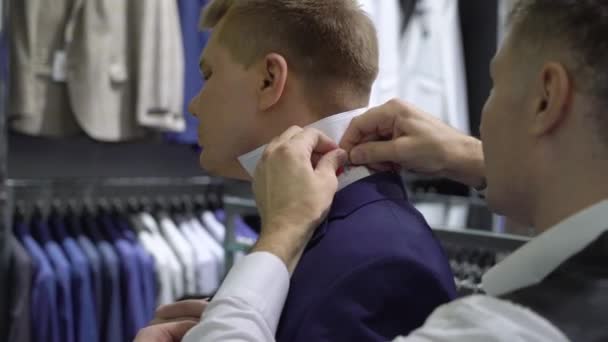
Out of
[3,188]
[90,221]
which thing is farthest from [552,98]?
[90,221]

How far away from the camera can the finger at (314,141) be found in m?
0.76

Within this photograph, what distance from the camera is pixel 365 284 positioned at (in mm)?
669

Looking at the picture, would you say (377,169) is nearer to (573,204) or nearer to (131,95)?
(573,204)

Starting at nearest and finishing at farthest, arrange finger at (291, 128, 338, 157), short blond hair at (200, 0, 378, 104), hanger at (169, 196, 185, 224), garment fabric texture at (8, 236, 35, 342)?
finger at (291, 128, 338, 157) → short blond hair at (200, 0, 378, 104) → garment fabric texture at (8, 236, 35, 342) → hanger at (169, 196, 185, 224)

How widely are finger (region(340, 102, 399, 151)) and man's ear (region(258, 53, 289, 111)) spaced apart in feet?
0.35

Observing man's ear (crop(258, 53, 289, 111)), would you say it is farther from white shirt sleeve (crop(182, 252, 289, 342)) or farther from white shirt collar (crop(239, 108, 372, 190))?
white shirt sleeve (crop(182, 252, 289, 342))

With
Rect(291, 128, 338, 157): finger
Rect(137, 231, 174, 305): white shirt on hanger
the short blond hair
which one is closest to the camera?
Rect(291, 128, 338, 157): finger

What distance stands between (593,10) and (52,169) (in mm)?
2101

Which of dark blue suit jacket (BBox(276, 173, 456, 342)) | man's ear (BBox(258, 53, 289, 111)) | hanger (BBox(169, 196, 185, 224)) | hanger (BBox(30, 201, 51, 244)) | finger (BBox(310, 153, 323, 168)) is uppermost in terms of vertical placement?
man's ear (BBox(258, 53, 289, 111))

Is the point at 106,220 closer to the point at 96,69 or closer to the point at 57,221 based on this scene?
the point at 57,221

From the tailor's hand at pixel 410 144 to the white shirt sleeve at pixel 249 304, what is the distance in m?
0.23

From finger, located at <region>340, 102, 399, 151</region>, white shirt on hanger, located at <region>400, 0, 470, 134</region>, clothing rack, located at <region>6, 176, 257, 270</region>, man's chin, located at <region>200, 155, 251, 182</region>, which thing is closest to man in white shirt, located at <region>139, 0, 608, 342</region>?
finger, located at <region>340, 102, 399, 151</region>

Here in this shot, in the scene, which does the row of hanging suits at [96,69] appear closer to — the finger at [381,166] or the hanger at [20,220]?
the hanger at [20,220]

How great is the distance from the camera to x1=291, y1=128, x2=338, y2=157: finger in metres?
0.76
